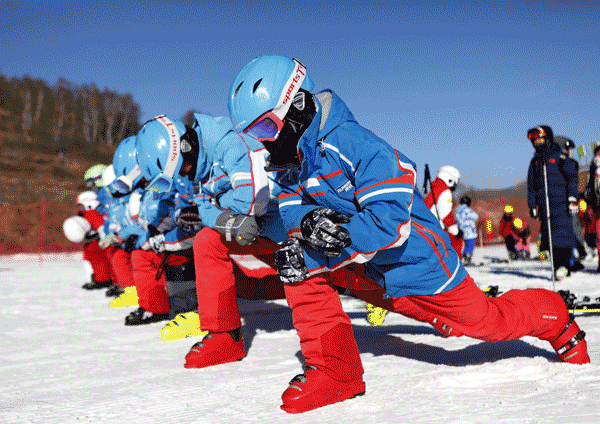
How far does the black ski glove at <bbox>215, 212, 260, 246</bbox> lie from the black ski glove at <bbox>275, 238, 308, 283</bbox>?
0.90 metres

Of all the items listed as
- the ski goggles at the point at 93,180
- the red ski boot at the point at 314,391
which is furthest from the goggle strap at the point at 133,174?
the red ski boot at the point at 314,391

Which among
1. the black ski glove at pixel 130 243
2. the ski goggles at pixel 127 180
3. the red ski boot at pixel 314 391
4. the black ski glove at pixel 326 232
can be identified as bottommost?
the red ski boot at pixel 314 391

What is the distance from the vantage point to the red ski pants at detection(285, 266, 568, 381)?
7.56ft

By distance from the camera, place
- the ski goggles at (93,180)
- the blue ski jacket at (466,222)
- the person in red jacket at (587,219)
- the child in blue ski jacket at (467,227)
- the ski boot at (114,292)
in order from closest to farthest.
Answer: the ski boot at (114,292) < the ski goggles at (93,180) < the person in red jacket at (587,219) < the child in blue ski jacket at (467,227) < the blue ski jacket at (466,222)

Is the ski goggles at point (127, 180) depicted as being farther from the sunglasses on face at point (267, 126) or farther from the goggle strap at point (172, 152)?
the sunglasses on face at point (267, 126)

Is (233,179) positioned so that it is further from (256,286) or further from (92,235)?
(92,235)

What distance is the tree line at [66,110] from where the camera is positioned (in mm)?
66812

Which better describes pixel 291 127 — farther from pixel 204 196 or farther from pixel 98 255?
pixel 98 255

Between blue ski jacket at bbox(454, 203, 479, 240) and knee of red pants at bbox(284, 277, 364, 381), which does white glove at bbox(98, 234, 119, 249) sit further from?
blue ski jacket at bbox(454, 203, 479, 240)

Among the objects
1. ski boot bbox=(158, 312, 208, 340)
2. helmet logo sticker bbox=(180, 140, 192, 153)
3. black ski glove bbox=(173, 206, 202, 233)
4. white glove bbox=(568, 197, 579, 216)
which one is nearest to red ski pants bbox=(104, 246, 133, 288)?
black ski glove bbox=(173, 206, 202, 233)

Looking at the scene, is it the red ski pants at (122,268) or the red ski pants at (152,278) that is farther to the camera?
the red ski pants at (122,268)

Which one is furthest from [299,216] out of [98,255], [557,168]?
[98,255]

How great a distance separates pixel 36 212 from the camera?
22953mm

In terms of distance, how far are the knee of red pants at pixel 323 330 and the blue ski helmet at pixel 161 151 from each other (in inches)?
77.4
